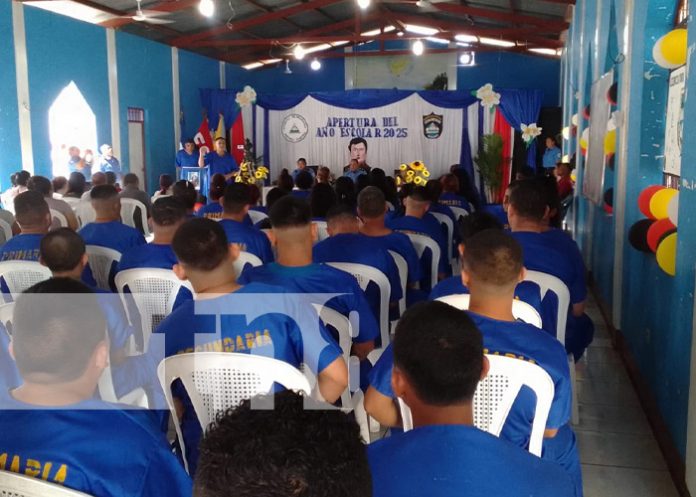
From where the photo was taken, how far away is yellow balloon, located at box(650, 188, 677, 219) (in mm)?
3053

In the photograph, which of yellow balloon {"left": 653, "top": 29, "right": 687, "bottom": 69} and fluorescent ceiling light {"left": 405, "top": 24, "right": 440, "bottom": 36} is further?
fluorescent ceiling light {"left": 405, "top": 24, "right": 440, "bottom": 36}

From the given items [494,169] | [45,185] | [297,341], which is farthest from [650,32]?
[494,169]

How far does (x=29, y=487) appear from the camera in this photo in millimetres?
1230

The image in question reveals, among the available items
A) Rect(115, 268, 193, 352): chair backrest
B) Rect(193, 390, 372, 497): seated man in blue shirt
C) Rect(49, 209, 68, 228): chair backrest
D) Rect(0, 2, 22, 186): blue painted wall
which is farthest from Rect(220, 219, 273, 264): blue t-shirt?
Rect(0, 2, 22, 186): blue painted wall

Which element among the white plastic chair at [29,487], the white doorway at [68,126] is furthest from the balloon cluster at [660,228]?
the white doorway at [68,126]

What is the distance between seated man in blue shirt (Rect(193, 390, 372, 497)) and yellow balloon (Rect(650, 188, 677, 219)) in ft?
8.44

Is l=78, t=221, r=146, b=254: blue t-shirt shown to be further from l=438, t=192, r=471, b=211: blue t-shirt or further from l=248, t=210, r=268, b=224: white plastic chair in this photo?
l=438, t=192, r=471, b=211: blue t-shirt

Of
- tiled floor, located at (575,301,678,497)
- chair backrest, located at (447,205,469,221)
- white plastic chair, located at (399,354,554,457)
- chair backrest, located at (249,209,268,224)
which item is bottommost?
tiled floor, located at (575,301,678,497)

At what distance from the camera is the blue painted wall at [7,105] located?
8531mm

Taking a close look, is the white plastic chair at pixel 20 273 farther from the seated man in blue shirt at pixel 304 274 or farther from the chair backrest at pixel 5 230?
the chair backrest at pixel 5 230

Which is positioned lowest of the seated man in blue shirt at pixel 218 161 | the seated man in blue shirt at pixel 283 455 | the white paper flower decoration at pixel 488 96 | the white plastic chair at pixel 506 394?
the white plastic chair at pixel 506 394

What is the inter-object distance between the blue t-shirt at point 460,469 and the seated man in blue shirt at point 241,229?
107 inches

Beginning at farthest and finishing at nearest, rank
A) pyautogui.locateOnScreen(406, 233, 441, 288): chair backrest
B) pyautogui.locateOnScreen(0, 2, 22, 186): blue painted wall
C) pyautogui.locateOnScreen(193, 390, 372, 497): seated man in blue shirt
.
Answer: pyautogui.locateOnScreen(0, 2, 22, 186): blue painted wall < pyautogui.locateOnScreen(406, 233, 441, 288): chair backrest < pyautogui.locateOnScreen(193, 390, 372, 497): seated man in blue shirt

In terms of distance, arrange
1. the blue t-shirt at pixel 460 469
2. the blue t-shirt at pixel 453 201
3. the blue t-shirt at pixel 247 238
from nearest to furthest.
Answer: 1. the blue t-shirt at pixel 460 469
2. the blue t-shirt at pixel 247 238
3. the blue t-shirt at pixel 453 201
